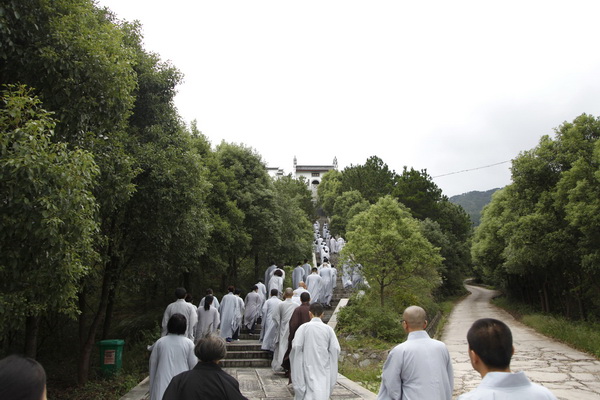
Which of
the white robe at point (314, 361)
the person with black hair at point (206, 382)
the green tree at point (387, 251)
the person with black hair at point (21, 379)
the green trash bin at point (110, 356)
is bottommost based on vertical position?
the green trash bin at point (110, 356)

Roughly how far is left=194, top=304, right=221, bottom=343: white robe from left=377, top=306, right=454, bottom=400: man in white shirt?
623 centimetres

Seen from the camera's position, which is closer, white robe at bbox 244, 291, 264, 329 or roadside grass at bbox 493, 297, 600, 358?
white robe at bbox 244, 291, 264, 329

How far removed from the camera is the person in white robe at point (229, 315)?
11797mm

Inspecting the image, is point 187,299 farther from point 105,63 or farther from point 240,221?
point 240,221

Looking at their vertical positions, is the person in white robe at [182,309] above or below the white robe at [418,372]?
above

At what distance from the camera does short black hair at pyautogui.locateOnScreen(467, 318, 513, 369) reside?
2.44 metres

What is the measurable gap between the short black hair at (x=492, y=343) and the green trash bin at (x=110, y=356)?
9.16 m

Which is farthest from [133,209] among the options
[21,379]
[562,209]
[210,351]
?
[562,209]

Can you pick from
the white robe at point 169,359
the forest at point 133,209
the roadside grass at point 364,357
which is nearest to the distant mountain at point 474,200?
the forest at point 133,209

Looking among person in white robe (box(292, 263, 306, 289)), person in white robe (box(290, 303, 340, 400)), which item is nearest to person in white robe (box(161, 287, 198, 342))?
person in white robe (box(290, 303, 340, 400))

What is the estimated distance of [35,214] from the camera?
4.64 m

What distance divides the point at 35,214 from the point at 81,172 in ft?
2.42

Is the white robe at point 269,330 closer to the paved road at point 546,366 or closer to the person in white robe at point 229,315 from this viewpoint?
Result: the person in white robe at point 229,315

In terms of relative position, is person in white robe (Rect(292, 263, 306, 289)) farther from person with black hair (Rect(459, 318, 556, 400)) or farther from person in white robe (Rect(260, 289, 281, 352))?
person with black hair (Rect(459, 318, 556, 400))
